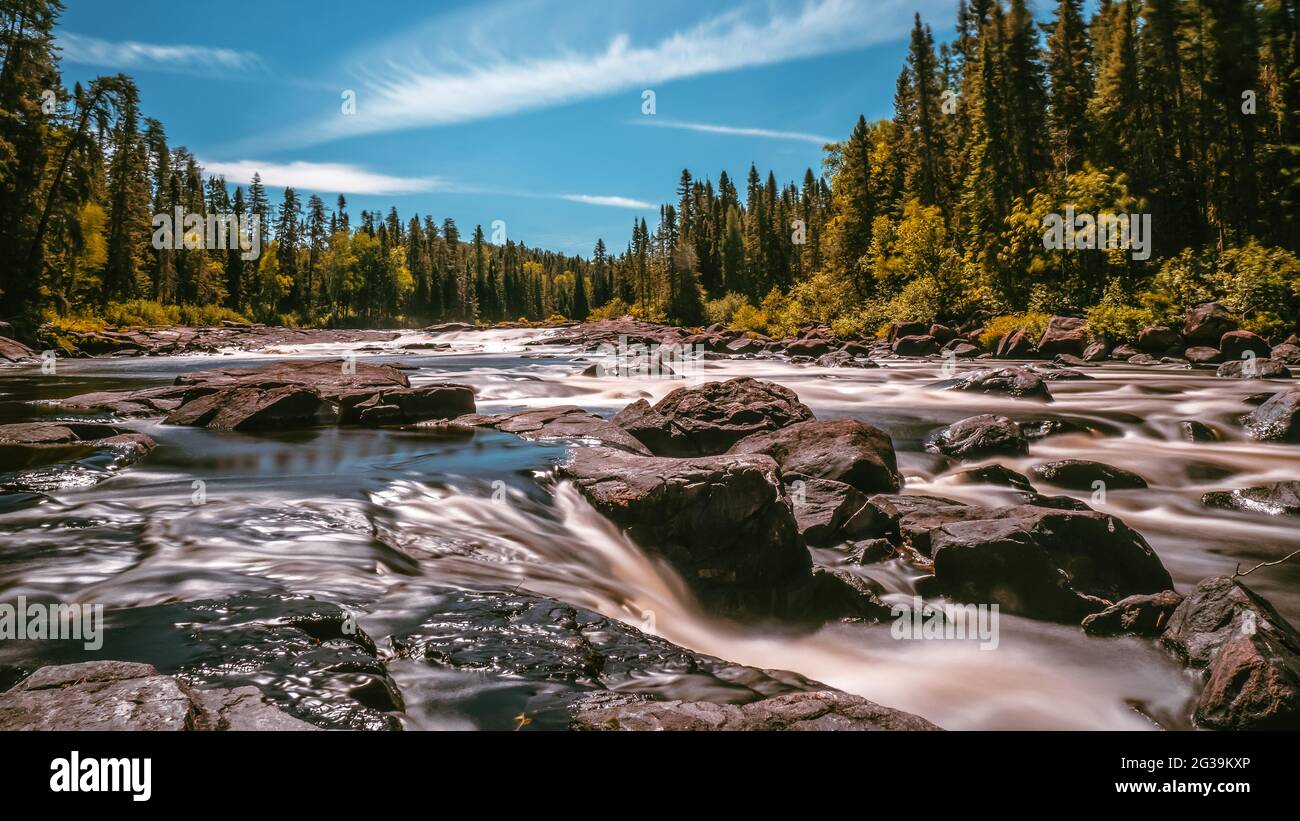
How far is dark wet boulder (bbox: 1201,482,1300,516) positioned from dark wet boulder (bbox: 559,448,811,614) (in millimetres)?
6662

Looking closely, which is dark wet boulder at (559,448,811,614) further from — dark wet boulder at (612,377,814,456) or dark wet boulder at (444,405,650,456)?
dark wet boulder at (612,377,814,456)

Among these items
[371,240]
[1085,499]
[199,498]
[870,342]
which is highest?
[371,240]

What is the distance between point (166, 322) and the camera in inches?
2234

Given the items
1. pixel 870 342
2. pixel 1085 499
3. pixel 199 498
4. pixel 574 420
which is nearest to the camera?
pixel 199 498

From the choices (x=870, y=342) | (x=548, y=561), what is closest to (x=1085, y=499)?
(x=548, y=561)

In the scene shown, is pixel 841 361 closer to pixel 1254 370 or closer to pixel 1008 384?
pixel 1008 384

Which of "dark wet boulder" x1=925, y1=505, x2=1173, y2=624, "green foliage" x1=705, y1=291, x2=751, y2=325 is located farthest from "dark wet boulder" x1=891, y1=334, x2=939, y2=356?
"green foliage" x1=705, y1=291, x2=751, y2=325

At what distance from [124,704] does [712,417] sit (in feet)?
30.9

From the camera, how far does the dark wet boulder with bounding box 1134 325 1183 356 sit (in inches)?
1018

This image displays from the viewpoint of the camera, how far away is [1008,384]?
17953 millimetres

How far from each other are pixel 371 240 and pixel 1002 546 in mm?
117500

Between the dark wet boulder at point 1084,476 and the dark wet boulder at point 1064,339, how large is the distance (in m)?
21.6
